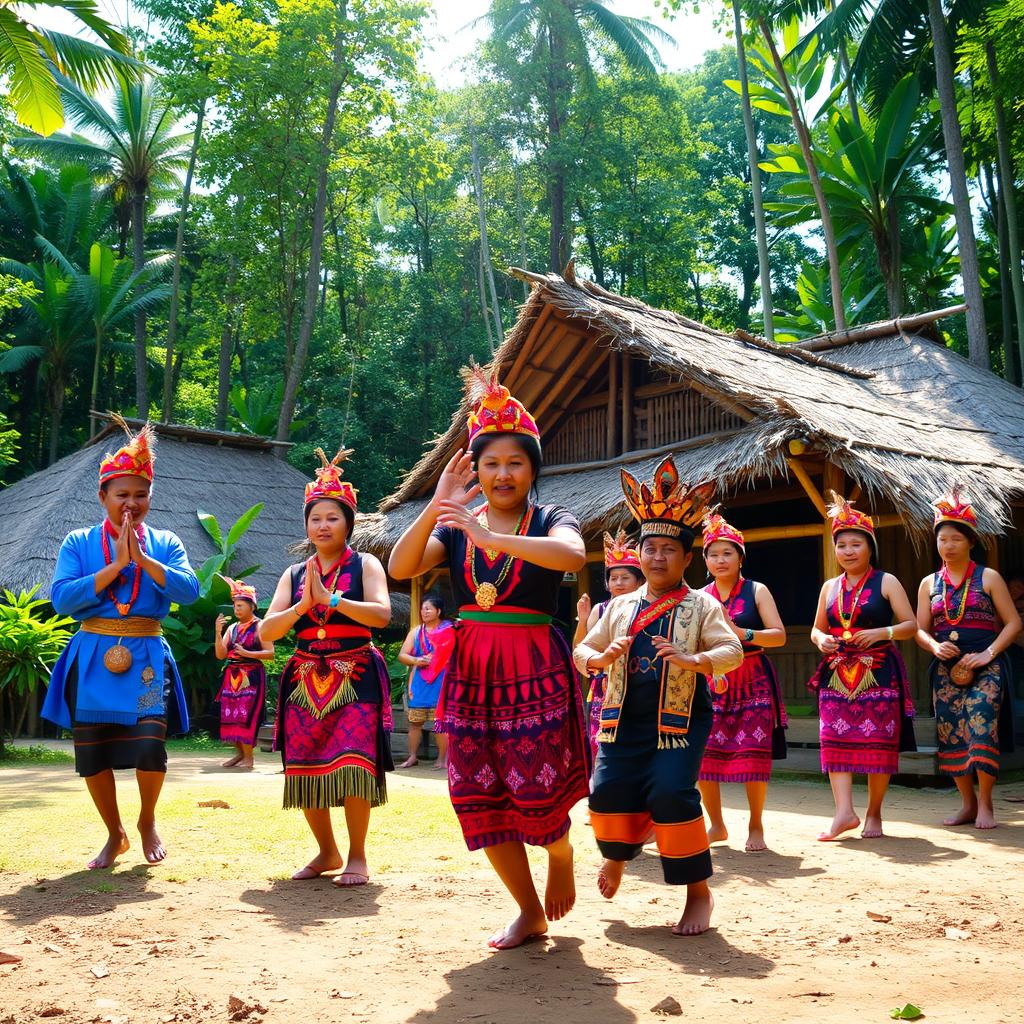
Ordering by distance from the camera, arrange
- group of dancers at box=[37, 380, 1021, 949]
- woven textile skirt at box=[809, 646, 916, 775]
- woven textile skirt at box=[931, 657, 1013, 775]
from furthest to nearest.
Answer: woven textile skirt at box=[931, 657, 1013, 775] < woven textile skirt at box=[809, 646, 916, 775] < group of dancers at box=[37, 380, 1021, 949]

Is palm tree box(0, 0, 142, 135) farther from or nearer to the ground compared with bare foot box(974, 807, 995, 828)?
farther from the ground

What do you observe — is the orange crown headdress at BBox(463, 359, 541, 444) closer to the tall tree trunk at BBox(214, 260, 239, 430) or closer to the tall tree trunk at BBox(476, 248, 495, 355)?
the tall tree trunk at BBox(214, 260, 239, 430)

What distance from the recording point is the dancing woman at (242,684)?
11.3 m

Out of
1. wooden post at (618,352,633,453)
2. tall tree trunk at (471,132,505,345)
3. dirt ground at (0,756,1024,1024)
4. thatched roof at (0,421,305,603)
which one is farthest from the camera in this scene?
tall tree trunk at (471,132,505,345)

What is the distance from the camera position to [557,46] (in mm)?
30922

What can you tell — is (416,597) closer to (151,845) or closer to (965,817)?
(965,817)

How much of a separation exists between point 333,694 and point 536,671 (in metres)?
1.57

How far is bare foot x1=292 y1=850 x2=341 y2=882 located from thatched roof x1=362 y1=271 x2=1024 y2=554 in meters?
3.94

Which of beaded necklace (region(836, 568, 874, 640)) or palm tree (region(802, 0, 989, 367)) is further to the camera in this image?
palm tree (region(802, 0, 989, 367))

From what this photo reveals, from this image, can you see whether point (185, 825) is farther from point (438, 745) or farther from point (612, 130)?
point (612, 130)

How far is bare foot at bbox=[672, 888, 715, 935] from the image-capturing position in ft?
12.8

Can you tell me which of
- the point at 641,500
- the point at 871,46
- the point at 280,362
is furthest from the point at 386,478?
the point at 641,500

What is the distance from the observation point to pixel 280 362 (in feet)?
109

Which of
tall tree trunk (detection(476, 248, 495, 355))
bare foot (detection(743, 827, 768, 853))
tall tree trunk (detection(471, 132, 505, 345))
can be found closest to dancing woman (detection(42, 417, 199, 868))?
bare foot (detection(743, 827, 768, 853))
